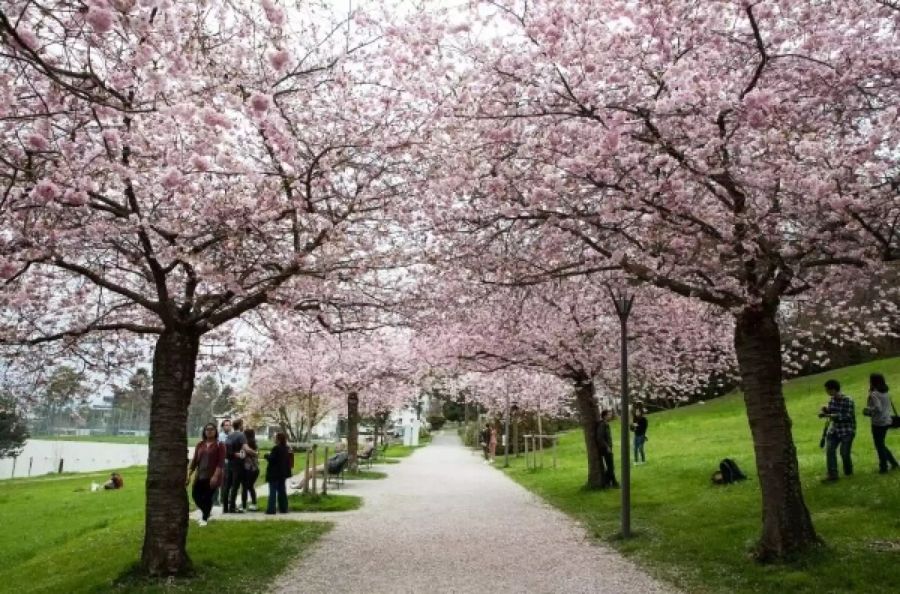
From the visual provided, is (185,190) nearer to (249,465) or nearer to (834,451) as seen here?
(249,465)

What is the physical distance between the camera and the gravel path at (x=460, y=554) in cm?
796

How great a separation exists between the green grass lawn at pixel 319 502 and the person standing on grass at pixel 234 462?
39.7 inches

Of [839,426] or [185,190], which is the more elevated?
[185,190]

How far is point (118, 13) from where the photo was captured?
393 cm

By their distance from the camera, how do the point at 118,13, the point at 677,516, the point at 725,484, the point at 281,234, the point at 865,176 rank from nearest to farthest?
the point at 118,13
the point at 865,176
the point at 281,234
the point at 677,516
the point at 725,484

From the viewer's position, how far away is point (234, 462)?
1428cm

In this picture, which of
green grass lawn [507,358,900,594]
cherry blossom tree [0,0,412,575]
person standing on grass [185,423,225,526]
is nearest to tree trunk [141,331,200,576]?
cherry blossom tree [0,0,412,575]

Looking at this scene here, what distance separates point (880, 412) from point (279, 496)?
35.5ft

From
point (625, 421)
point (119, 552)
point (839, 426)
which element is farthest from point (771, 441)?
point (119, 552)

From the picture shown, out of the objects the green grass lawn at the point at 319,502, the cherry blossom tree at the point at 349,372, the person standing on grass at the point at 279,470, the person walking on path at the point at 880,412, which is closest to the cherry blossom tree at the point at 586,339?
the person walking on path at the point at 880,412

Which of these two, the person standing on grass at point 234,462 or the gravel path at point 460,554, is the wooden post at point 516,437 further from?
the person standing on grass at point 234,462

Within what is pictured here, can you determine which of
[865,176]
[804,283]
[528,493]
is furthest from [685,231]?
[528,493]

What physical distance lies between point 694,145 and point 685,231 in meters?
1.03

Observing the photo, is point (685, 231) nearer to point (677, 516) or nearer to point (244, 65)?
point (244, 65)
